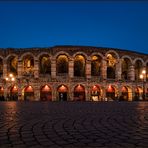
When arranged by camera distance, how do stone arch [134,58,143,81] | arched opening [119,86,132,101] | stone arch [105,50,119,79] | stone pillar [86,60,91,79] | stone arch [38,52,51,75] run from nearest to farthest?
stone pillar [86,60,91,79], stone arch [38,52,51,75], stone arch [105,50,119,79], arched opening [119,86,132,101], stone arch [134,58,143,81]

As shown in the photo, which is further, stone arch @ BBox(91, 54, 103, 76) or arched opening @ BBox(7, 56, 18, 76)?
stone arch @ BBox(91, 54, 103, 76)

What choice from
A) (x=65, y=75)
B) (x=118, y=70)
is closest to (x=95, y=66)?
(x=118, y=70)

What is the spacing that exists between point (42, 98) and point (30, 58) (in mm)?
7598

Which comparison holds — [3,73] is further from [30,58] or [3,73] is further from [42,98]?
[42,98]

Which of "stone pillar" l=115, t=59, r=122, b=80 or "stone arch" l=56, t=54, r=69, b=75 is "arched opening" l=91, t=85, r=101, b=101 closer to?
"stone pillar" l=115, t=59, r=122, b=80

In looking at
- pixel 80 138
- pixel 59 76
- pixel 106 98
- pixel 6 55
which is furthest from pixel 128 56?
pixel 80 138

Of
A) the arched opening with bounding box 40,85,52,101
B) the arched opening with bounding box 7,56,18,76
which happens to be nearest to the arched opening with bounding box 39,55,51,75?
the arched opening with bounding box 40,85,52,101

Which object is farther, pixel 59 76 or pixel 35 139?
pixel 59 76

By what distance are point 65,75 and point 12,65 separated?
34.3ft

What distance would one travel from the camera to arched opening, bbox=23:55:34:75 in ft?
141

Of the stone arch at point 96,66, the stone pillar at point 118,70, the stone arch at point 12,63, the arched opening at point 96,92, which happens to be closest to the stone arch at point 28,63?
the stone arch at point 12,63

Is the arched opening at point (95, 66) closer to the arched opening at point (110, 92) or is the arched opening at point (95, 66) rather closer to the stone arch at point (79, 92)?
the arched opening at point (110, 92)

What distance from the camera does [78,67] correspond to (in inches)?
1754

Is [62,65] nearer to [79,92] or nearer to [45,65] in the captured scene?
[45,65]
